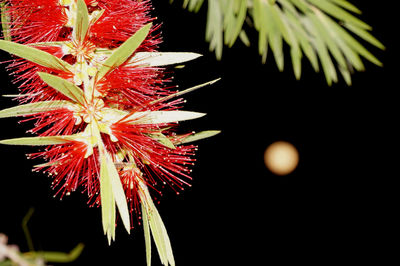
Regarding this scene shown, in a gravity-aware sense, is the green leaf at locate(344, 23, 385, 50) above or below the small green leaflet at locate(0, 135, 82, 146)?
above

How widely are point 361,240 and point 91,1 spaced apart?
98.6 inches

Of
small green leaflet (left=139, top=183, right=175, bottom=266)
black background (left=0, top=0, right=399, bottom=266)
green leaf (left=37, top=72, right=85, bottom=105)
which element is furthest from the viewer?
black background (left=0, top=0, right=399, bottom=266)

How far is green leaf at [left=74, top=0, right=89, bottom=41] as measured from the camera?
0.36m

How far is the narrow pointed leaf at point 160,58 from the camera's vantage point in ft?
1.46

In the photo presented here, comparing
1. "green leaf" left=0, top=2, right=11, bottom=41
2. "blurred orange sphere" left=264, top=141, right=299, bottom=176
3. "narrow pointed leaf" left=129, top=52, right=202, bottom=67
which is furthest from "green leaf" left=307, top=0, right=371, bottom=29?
"blurred orange sphere" left=264, top=141, right=299, bottom=176

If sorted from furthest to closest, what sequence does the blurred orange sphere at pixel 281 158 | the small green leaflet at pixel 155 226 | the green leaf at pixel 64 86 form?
the blurred orange sphere at pixel 281 158 → the small green leaflet at pixel 155 226 → the green leaf at pixel 64 86

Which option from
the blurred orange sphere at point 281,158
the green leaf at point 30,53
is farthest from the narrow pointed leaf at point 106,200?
the blurred orange sphere at point 281,158

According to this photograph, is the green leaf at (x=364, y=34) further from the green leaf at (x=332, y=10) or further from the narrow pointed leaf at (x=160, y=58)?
the narrow pointed leaf at (x=160, y=58)

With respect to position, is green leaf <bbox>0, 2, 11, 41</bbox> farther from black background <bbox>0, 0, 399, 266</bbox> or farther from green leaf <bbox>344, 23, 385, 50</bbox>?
black background <bbox>0, 0, 399, 266</bbox>

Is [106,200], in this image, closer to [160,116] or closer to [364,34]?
[160,116]

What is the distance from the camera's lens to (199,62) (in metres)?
1.46

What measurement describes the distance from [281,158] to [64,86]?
210 cm

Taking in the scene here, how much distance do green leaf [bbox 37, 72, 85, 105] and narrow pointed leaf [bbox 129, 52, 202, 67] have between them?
0.29ft

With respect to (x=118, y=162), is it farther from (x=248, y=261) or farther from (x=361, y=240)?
(x=361, y=240)
